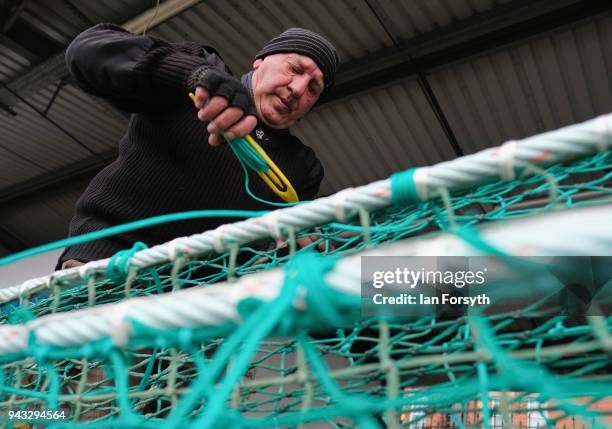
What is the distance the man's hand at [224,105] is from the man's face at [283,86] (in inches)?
13.9

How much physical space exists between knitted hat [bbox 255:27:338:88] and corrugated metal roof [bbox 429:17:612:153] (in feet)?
4.20

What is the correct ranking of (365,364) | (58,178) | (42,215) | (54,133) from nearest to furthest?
(365,364)
(54,133)
(58,178)
(42,215)

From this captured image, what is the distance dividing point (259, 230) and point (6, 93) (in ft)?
9.35

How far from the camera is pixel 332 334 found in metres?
0.90

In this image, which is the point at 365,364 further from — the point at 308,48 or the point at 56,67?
the point at 56,67

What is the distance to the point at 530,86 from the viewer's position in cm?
226

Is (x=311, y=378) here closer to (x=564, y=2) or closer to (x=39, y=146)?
(x=564, y=2)

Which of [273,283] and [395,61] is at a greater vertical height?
[395,61]

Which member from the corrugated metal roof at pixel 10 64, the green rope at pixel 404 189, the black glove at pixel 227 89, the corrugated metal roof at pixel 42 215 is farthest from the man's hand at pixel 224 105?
the corrugated metal roof at pixel 42 215

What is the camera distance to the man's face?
3.54 feet

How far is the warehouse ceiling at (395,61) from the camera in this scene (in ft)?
6.83

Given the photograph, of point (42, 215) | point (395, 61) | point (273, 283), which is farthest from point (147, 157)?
point (42, 215)

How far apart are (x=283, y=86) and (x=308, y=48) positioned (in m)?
0.10

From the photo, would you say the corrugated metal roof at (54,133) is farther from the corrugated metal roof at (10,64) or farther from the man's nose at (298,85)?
the man's nose at (298,85)
